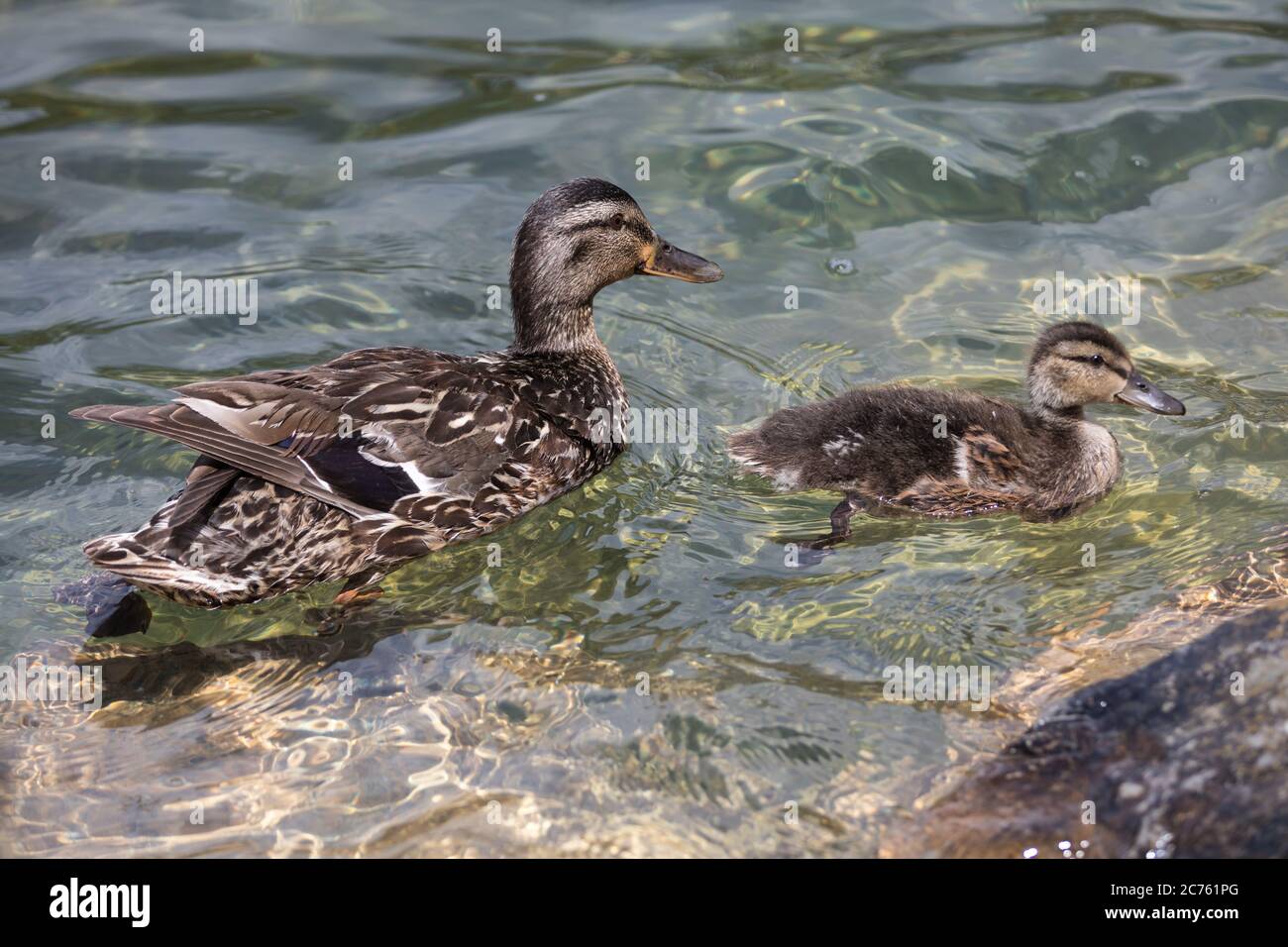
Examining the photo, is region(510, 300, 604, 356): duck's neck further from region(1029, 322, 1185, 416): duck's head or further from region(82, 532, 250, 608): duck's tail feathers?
region(1029, 322, 1185, 416): duck's head

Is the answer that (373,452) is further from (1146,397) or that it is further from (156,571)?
(1146,397)

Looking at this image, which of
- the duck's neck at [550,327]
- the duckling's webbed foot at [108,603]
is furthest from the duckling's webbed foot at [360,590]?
the duck's neck at [550,327]

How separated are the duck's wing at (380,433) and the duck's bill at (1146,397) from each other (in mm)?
2515

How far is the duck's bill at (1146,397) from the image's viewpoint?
6086mm

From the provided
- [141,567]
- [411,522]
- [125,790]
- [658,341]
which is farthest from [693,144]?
[125,790]

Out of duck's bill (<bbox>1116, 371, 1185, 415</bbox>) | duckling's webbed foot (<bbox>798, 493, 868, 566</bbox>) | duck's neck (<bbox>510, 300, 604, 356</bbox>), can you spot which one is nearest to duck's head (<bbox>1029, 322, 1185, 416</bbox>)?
duck's bill (<bbox>1116, 371, 1185, 415</bbox>)

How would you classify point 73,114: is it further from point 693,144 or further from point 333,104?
point 693,144

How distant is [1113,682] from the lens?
14.4ft

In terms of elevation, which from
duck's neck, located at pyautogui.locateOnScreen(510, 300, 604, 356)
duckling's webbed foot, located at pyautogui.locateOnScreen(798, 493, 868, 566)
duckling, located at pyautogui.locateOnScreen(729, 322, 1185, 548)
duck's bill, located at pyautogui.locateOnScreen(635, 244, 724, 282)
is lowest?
duckling's webbed foot, located at pyautogui.locateOnScreen(798, 493, 868, 566)

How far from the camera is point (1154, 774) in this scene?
394 cm

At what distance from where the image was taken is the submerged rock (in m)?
3.79

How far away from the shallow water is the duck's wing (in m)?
0.31

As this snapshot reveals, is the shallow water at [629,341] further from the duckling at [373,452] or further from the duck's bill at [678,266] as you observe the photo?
the duck's bill at [678,266]
